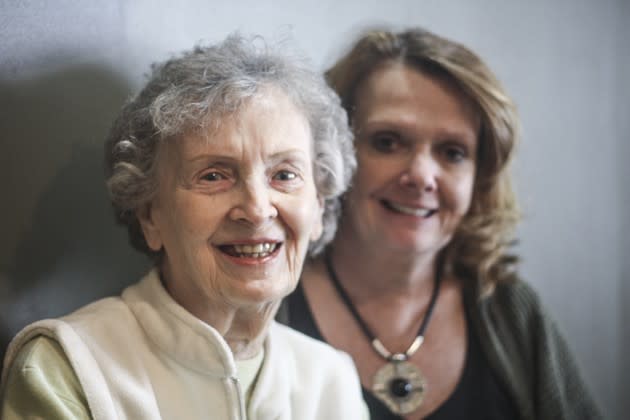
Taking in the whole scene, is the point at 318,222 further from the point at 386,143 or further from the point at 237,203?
the point at 386,143

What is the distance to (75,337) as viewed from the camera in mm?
1215

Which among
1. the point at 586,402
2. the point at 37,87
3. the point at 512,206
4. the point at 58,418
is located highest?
the point at 37,87

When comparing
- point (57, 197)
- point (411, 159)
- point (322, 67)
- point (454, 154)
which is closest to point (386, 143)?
point (411, 159)

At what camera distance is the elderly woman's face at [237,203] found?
1247mm

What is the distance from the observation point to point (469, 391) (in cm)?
186

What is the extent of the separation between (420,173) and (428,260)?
1.11 ft

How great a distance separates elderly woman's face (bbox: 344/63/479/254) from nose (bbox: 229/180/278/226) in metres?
0.62

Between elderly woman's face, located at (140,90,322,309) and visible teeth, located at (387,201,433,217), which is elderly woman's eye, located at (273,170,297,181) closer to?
elderly woman's face, located at (140,90,322,309)

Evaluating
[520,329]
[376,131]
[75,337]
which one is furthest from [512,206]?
[75,337]

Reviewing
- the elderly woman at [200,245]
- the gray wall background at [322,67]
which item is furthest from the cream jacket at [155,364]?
the gray wall background at [322,67]

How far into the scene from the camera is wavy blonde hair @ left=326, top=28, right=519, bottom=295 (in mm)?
1819

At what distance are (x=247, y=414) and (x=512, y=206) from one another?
113 cm

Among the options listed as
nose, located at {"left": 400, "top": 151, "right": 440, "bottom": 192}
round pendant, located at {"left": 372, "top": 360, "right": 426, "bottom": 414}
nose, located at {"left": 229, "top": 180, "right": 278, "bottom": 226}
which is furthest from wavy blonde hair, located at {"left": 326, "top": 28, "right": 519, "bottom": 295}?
nose, located at {"left": 229, "top": 180, "right": 278, "bottom": 226}

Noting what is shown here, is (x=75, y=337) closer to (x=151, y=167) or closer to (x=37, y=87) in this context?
(x=151, y=167)
